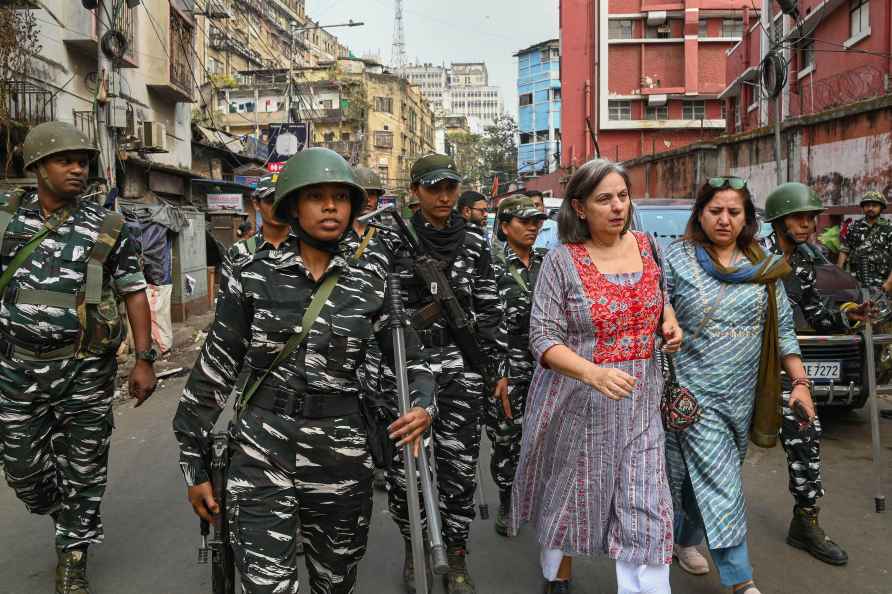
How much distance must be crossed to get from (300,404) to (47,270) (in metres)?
1.94

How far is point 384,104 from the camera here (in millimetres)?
64625

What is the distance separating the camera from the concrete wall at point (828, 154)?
1159 cm

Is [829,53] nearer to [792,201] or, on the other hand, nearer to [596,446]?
[792,201]

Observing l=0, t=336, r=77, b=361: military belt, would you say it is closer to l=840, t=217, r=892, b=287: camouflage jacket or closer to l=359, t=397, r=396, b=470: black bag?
l=359, t=397, r=396, b=470: black bag

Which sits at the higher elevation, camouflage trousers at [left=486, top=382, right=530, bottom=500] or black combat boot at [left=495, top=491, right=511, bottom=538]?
camouflage trousers at [left=486, top=382, right=530, bottom=500]

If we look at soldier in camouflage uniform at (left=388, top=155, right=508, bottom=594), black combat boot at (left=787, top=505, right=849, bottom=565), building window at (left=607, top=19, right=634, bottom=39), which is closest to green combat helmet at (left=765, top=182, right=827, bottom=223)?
black combat boot at (left=787, top=505, right=849, bottom=565)

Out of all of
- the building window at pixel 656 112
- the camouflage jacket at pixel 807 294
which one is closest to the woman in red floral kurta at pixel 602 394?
the camouflage jacket at pixel 807 294

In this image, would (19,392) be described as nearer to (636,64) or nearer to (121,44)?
(121,44)

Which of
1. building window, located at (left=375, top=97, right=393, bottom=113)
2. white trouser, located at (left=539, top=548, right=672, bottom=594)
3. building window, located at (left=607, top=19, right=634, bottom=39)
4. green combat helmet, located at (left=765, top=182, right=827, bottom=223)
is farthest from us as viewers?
building window, located at (left=375, top=97, right=393, bottom=113)

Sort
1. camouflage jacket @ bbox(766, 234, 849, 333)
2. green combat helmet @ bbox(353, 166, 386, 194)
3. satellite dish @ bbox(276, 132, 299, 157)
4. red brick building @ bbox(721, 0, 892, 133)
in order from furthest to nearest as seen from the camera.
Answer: satellite dish @ bbox(276, 132, 299, 157), red brick building @ bbox(721, 0, 892, 133), green combat helmet @ bbox(353, 166, 386, 194), camouflage jacket @ bbox(766, 234, 849, 333)

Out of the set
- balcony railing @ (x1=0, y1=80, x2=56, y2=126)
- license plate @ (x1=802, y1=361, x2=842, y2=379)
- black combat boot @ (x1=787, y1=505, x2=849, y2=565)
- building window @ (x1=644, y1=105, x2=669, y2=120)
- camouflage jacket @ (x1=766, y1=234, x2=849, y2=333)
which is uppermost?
building window @ (x1=644, y1=105, x2=669, y2=120)

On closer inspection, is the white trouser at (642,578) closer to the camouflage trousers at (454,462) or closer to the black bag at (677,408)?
the black bag at (677,408)

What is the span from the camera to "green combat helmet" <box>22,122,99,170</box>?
385cm

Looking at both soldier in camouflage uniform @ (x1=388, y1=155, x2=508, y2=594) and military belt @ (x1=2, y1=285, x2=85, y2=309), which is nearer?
military belt @ (x1=2, y1=285, x2=85, y2=309)
